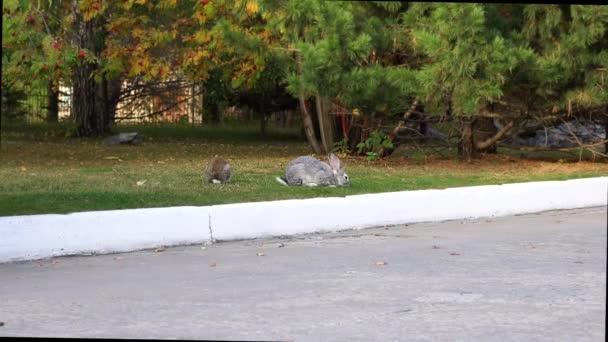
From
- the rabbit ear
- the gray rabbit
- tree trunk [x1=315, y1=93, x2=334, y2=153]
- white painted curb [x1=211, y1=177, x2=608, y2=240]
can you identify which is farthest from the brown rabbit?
tree trunk [x1=315, y1=93, x2=334, y2=153]

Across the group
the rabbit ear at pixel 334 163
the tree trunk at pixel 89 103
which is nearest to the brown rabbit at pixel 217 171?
the rabbit ear at pixel 334 163

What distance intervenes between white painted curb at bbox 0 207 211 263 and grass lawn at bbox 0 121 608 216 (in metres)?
0.73

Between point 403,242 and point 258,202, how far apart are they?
1.46 meters

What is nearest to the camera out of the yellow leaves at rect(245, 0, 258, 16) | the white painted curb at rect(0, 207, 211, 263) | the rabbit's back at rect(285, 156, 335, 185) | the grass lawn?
the white painted curb at rect(0, 207, 211, 263)

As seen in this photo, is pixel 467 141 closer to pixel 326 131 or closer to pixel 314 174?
pixel 326 131

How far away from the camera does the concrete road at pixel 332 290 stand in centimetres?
569

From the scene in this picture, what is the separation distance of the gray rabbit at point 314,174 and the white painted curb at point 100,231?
2555 millimetres

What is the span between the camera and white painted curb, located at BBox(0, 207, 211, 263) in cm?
827

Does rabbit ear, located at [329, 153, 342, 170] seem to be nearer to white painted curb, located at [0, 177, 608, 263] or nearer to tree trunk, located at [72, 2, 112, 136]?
white painted curb, located at [0, 177, 608, 263]

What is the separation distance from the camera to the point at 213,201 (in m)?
10.2

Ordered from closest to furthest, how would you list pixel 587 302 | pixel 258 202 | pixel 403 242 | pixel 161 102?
pixel 587 302 < pixel 403 242 < pixel 258 202 < pixel 161 102

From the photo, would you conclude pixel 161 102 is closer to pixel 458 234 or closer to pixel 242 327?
pixel 458 234


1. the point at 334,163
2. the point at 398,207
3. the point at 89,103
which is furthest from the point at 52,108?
the point at 398,207

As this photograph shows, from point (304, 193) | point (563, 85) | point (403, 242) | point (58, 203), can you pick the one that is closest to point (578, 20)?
point (563, 85)
